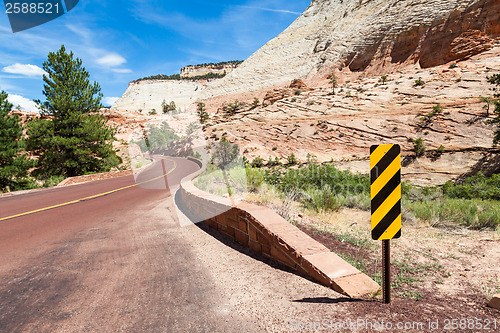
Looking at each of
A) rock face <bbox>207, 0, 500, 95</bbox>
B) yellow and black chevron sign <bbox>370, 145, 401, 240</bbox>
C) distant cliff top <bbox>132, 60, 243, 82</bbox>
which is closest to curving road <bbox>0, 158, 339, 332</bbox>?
yellow and black chevron sign <bbox>370, 145, 401, 240</bbox>

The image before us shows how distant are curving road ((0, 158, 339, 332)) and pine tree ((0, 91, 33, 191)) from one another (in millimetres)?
15743

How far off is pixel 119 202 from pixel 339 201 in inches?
285

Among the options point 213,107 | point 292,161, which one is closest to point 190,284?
point 292,161

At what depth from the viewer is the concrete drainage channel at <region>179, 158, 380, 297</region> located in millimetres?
3027

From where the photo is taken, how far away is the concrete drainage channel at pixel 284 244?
3027 millimetres

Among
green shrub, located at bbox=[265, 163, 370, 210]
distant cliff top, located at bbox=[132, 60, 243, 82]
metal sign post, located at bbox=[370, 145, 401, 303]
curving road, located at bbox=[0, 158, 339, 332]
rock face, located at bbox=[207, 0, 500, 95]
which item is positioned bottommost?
green shrub, located at bbox=[265, 163, 370, 210]

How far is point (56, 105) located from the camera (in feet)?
68.6

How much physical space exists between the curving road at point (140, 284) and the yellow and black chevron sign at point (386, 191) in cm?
94

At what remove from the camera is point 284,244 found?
3.65 meters

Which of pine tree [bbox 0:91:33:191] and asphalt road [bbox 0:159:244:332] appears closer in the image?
asphalt road [bbox 0:159:244:332]

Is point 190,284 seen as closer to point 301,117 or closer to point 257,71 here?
point 301,117

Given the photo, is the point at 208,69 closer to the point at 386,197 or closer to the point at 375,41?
the point at 375,41

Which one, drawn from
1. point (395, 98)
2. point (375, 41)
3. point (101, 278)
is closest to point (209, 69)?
point (375, 41)

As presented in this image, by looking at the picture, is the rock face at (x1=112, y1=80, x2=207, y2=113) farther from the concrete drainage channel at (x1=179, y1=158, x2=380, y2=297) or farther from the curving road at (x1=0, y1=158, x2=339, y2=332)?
the concrete drainage channel at (x1=179, y1=158, x2=380, y2=297)
